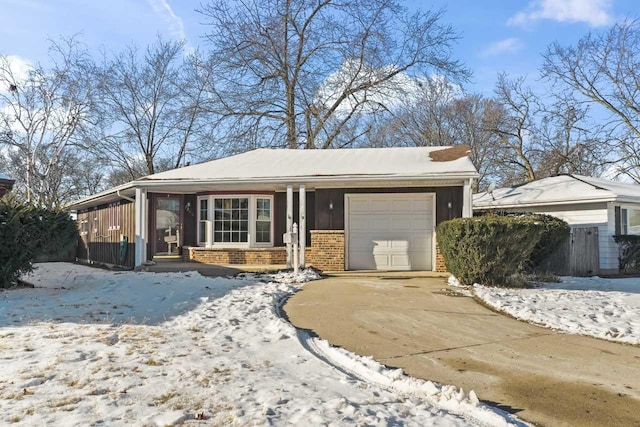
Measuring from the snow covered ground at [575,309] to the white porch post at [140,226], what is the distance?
8.11 metres

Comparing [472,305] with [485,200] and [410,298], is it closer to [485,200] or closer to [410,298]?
[410,298]

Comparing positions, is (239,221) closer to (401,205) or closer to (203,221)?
(203,221)

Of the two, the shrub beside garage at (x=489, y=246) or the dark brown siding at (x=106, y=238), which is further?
the dark brown siding at (x=106, y=238)

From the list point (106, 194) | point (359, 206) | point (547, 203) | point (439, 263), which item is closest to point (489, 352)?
point (439, 263)

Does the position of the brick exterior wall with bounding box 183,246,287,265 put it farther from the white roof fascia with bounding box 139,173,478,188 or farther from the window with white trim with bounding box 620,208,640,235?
the window with white trim with bounding box 620,208,640,235

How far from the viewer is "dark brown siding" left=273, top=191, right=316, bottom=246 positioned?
13.4m

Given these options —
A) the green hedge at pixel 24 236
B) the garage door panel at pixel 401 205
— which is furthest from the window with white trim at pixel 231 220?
the green hedge at pixel 24 236

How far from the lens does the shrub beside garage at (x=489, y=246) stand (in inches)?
350

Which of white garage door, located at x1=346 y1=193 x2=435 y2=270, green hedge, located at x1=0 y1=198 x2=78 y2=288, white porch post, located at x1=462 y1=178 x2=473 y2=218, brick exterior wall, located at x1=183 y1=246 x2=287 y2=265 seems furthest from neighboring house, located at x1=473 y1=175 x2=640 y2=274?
green hedge, located at x1=0 y1=198 x2=78 y2=288

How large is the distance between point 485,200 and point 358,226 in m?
9.42

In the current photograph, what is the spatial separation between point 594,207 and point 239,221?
37.6ft

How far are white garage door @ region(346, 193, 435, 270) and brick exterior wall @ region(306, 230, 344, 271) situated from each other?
1.36 feet

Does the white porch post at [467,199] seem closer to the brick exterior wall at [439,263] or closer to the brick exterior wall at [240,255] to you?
the brick exterior wall at [439,263]

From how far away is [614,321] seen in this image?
630cm
